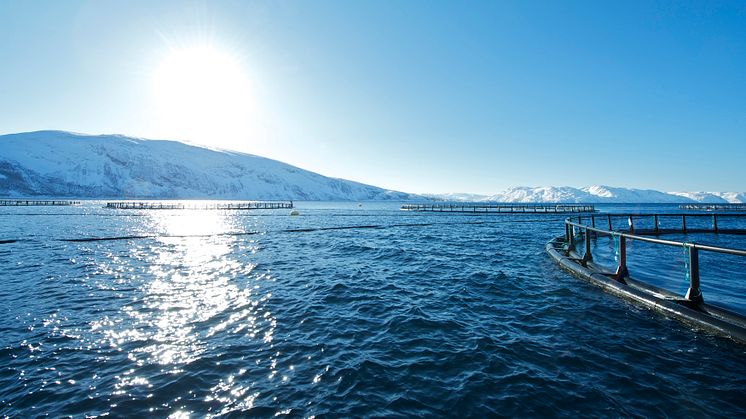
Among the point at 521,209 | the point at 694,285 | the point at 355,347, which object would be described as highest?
the point at 694,285

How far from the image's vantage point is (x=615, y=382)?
5.54 meters

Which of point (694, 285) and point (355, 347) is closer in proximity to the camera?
point (355, 347)

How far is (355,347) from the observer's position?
7.24 metres

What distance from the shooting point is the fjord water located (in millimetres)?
5160

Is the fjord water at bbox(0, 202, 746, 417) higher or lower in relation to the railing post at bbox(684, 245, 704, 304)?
lower

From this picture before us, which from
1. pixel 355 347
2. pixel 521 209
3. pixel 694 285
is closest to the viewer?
pixel 355 347

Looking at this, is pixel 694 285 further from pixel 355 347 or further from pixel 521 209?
pixel 521 209

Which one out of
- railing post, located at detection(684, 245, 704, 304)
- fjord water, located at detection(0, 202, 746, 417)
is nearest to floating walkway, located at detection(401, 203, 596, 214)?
fjord water, located at detection(0, 202, 746, 417)

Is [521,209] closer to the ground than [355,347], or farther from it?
farther from it

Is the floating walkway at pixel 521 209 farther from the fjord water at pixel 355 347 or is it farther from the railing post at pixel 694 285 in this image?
the railing post at pixel 694 285

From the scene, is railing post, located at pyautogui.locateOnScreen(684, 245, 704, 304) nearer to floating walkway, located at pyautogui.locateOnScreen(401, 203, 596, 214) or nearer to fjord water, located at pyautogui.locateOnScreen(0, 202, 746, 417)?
fjord water, located at pyautogui.locateOnScreen(0, 202, 746, 417)

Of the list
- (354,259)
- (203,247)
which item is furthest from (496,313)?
(203,247)

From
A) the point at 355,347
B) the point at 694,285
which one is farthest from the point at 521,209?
the point at 355,347

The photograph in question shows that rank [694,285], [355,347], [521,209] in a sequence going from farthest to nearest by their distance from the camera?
[521,209], [694,285], [355,347]
